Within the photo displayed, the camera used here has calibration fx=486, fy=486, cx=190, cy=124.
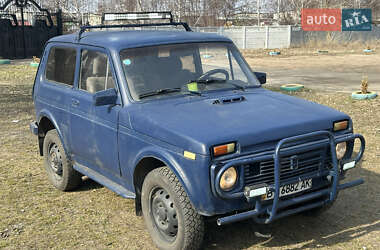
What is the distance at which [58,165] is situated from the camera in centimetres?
615

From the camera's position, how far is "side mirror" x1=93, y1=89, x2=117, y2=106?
15.4 feet

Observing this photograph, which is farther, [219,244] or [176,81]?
[176,81]

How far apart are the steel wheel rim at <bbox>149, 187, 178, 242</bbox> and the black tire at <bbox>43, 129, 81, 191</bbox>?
1801 mm

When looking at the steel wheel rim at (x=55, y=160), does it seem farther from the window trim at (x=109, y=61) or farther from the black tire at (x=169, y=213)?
the black tire at (x=169, y=213)

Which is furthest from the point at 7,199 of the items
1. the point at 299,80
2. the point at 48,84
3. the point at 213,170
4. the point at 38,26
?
the point at 38,26

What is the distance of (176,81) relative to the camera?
5.00 metres

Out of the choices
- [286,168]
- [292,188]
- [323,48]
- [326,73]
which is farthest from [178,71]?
[323,48]

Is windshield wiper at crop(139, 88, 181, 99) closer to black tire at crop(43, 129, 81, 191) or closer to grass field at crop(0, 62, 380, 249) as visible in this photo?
grass field at crop(0, 62, 380, 249)

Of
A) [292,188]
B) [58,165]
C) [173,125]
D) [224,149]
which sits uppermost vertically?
[173,125]

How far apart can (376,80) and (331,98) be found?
4.92 metres

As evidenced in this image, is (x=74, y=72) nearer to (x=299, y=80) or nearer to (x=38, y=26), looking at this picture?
(x=299, y=80)

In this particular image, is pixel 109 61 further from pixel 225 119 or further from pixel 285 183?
pixel 285 183

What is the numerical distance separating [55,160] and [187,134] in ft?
9.34

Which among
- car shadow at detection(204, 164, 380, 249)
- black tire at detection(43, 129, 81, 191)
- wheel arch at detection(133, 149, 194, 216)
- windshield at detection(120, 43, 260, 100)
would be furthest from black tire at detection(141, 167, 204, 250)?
black tire at detection(43, 129, 81, 191)
